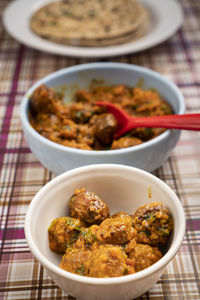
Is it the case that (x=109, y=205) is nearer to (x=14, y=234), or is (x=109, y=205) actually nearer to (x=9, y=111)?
(x=14, y=234)

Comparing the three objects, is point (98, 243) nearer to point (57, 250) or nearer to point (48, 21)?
point (57, 250)

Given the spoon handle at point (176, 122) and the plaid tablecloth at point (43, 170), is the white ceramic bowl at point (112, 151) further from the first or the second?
the plaid tablecloth at point (43, 170)

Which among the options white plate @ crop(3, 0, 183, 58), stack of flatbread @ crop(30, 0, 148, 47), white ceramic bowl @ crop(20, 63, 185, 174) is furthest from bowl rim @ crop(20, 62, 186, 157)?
stack of flatbread @ crop(30, 0, 148, 47)

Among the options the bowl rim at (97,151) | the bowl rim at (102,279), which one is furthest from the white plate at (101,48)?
the bowl rim at (102,279)

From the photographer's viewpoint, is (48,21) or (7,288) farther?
(48,21)

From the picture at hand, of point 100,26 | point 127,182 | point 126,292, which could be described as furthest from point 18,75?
point 126,292

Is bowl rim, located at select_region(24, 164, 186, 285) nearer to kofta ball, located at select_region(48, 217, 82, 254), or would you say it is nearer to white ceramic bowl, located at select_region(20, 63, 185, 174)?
kofta ball, located at select_region(48, 217, 82, 254)
